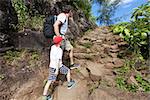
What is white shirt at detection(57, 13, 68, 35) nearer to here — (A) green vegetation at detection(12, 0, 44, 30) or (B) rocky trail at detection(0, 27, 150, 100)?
(B) rocky trail at detection(0, 27, 150, 100)

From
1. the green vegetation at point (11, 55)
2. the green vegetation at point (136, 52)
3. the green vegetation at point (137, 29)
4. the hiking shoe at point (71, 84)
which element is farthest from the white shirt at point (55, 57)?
the green vegetation at point (137, 29)

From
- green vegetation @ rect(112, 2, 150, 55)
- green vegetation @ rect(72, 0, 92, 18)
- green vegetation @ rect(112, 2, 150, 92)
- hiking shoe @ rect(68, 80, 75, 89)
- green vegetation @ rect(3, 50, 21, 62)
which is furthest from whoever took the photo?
green vegetation @ rect(72, 0, 92, 18)

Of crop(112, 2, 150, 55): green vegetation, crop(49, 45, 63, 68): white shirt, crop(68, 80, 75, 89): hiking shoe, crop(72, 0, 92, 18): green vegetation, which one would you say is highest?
crop(72, 0, 92, 18): green vegetation

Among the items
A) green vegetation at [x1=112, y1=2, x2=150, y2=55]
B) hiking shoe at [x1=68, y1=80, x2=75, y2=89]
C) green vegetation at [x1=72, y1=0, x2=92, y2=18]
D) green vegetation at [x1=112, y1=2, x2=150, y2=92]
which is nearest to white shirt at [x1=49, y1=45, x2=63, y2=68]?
hiking shoe at [x1=68, y1=80, x2=75, y2=89]

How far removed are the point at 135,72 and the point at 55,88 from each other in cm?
239

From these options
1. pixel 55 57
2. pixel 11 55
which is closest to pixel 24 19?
pixel 11 55

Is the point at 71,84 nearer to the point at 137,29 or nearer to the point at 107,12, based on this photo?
the point at 137,29

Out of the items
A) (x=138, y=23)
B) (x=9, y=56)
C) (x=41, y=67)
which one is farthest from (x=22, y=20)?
(x=138, y=23)

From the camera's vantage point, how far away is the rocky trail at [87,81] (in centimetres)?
761

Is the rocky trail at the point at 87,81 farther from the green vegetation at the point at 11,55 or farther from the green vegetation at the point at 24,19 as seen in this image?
the green vegetation at the point at 24,19

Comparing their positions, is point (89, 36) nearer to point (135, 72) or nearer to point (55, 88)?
point (135, 72)

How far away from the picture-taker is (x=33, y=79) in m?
8.51

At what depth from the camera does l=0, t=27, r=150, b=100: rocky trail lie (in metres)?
7.61

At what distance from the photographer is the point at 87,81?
27.6 feet
